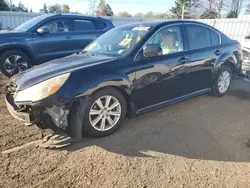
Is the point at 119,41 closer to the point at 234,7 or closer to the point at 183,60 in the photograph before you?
the point at 183,60

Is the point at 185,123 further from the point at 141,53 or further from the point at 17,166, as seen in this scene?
the point at 17,166

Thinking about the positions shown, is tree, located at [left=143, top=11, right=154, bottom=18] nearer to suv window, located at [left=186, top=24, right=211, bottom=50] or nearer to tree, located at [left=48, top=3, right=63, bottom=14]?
tree, located at [left=48, top=3, right=63, bottom=14]

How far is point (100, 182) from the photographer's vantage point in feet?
7.97

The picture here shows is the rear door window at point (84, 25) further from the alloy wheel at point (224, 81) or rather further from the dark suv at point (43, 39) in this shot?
the alloy wheel at point (224, 81)

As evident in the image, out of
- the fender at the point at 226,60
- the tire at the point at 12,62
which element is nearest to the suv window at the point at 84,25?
the tire at the point at 12,62

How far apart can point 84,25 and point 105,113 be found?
16.1 ft

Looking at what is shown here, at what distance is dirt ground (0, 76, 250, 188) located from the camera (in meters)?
2.47

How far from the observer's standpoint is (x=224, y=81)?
5.09m

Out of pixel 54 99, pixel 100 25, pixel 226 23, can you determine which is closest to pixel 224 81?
pixel 54 99

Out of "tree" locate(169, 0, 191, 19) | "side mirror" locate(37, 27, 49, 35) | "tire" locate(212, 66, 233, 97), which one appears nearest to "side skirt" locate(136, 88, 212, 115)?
"tire" locate(212, 66, 233, 97)

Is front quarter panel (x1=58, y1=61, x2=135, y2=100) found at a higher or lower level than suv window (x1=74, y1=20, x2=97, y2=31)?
lower

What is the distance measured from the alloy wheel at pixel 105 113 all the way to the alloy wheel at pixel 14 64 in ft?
13.1

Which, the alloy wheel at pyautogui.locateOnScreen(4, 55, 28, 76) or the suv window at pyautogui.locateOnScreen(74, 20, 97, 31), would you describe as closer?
the alloy wheel at pyautogui.locateOnScreen(4, 55, 28, 76)

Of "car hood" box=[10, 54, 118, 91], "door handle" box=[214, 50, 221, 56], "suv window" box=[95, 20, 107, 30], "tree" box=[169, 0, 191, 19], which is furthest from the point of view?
"tree" box=[169, 0, 191, 19]
